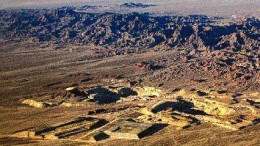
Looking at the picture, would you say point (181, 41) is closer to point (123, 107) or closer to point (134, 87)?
point (134, 87)

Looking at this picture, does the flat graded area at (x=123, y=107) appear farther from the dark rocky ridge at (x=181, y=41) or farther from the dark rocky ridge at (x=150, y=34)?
the dark rocky ridge at (x=150, y=34)

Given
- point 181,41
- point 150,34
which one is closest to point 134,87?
point 181,41

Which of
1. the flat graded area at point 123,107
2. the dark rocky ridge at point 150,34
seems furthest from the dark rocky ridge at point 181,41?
the flat graded area at point 123,107

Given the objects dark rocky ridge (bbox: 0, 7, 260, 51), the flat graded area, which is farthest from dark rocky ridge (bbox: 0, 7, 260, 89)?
the flat graded area

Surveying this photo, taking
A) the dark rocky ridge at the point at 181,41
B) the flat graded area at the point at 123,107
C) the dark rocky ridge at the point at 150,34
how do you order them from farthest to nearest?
the dark rocky ridge at the point at 150,34 < the dark rocky ridge at the point at 181,41 < the flat graded area at the point at 123,107

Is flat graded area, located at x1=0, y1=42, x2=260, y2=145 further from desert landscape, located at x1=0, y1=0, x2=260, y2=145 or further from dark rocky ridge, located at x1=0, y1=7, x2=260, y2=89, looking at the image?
dark rocky ridge, located at x1=0, y1=7, x2=260, y2=89

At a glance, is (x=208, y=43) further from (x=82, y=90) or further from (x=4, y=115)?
(x=4, y=115)
